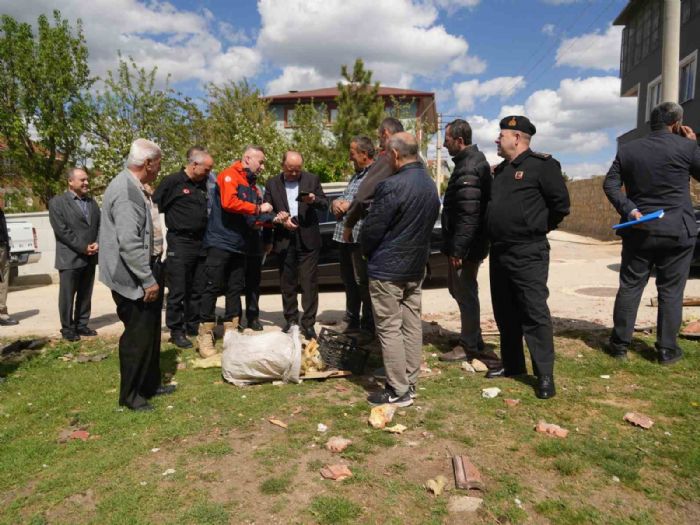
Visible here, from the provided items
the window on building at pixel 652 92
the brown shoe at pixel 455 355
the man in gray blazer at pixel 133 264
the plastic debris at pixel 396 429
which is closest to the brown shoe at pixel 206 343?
the man in gray blazer at pixel 133 264

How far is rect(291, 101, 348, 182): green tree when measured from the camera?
22652 mm

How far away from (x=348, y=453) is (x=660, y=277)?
3525 millimetres

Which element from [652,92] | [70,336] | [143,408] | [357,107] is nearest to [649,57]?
[652,92]

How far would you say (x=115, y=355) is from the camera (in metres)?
5.58

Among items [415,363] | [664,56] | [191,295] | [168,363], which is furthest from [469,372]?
[664,56]

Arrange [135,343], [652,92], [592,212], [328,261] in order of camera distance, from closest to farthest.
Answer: [135,343]
[328,261]
[652,92]
[592,212]

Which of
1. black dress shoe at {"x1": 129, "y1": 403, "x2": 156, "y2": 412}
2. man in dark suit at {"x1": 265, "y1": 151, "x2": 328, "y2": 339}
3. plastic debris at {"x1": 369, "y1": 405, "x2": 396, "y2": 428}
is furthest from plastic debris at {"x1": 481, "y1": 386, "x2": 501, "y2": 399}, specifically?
black dress shoe at {"x1": 129, "y1": 403, "x2": 156, "y2": 412}

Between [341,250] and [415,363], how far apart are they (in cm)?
211

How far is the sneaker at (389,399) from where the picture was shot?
3.90 metres

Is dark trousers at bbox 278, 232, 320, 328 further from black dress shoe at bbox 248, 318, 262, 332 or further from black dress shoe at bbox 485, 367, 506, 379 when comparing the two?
black dress shoe at bbox 485, 367, 506, 379

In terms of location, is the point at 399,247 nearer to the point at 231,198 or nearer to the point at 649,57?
the point at 231,198

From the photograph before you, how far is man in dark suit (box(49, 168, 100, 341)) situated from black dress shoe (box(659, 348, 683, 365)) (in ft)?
20.6

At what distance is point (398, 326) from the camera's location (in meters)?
3.89

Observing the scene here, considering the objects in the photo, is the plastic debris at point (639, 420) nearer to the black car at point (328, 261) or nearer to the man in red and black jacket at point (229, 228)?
the man in red and black jacket at point (229, 228)
